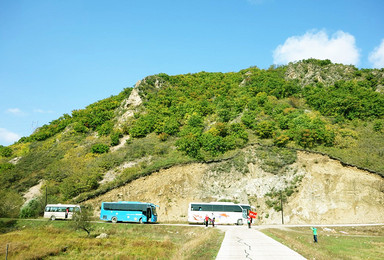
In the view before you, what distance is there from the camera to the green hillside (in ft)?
178

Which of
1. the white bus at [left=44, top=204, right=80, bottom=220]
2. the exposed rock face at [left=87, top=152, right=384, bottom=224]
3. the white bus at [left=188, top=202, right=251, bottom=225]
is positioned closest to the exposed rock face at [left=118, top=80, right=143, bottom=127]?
the exposed rock face at [left=87, top=152, right=384, bottom=224]

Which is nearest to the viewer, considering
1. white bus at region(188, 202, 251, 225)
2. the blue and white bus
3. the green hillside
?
white bus at region(188, 202, 251, 225)

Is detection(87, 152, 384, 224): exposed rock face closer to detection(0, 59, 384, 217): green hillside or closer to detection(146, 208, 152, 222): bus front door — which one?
detection(0, 59, 384, 217): green hillside

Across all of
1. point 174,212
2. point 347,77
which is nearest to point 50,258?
point 174,212

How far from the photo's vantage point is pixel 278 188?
4800 cm

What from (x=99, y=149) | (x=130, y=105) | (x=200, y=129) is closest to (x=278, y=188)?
(x=200, y=129)

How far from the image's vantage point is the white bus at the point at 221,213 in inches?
1526

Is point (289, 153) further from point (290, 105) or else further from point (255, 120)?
point (290, 105)

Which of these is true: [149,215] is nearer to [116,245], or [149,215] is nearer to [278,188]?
[116,245]

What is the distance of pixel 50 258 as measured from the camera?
20.6 m

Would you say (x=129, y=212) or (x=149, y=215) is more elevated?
(x=129, y=212)

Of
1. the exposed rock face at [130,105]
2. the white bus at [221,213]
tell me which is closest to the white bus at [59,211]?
Result: the white bus at [221,213]

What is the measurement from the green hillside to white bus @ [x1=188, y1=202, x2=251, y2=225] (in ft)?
56.6

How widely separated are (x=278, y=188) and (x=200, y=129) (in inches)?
1038
